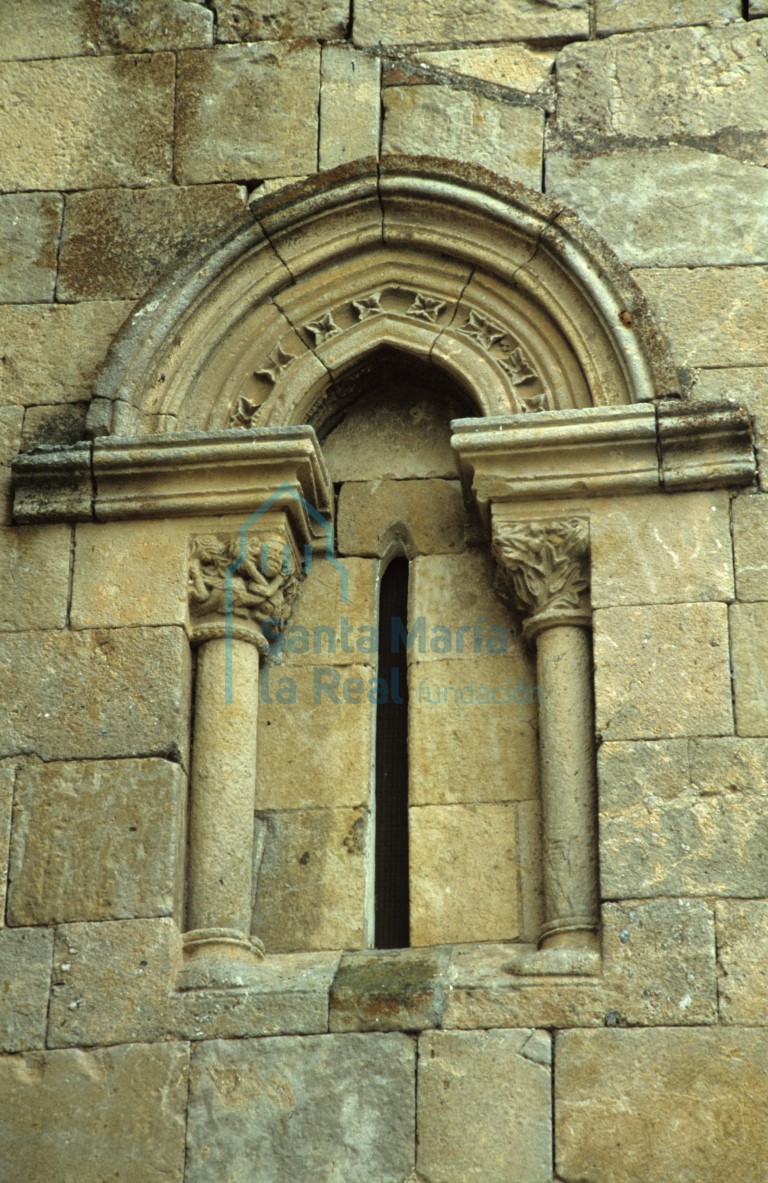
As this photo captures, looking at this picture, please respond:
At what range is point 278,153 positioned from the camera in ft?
30.2

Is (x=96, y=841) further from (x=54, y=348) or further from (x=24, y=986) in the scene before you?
(x=54, y=348)

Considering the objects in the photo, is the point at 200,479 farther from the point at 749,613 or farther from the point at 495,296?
the point at 749,613

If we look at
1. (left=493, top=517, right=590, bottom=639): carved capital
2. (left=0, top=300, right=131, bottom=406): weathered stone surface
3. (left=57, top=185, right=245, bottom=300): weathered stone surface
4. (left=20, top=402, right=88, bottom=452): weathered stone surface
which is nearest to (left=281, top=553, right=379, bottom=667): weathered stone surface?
(left=493, top=517, right=590, bottom=639): carved capital

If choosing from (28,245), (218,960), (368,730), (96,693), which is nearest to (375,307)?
(28,245)

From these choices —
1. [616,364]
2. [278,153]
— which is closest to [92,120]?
[278,153]

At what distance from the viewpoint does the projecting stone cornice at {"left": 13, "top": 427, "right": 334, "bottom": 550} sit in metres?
8.52

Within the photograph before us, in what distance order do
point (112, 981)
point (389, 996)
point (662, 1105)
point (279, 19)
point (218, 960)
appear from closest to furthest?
1. point (662, 1105)
2. point (389, 996)
3. point (112, 981)
4. point (218, 960)
5. point (279, 19)

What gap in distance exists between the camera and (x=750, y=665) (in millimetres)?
8031

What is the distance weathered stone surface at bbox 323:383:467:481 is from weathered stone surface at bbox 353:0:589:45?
5.00 feet

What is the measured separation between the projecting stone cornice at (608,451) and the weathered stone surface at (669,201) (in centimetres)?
75

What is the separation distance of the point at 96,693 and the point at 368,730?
1036mm

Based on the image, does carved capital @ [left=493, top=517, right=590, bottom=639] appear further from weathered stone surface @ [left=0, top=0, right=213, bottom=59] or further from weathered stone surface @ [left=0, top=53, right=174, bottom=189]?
weathered stone surface @ [left=0, top=0, right=213, bottom=59]

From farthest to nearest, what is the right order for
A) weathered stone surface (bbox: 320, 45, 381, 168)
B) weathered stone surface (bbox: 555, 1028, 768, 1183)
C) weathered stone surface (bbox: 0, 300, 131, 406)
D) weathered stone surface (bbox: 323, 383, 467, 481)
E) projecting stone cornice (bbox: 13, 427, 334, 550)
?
weathered stone surface (bbox: 320, 45, 381, 168)
weathered stone surface (bbox: 323, 383, 467, 481)
weathered stone surface (bbox: 0, 300, 131, 406)
projecting stone cornice (bbox: 13, 427, 334, 550)
weathered stone surface (bbox: 555, 1028, 768, 1183)

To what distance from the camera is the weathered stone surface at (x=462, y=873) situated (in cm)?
809
